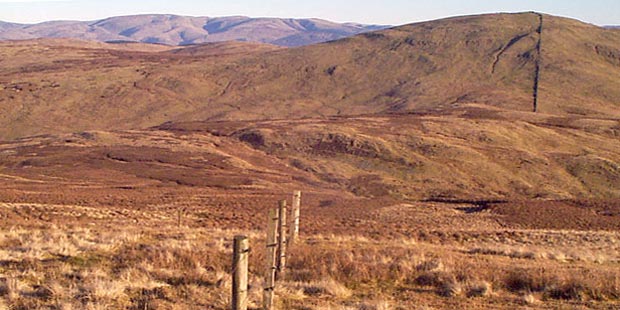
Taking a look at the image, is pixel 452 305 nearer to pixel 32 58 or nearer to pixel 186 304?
pixel 186 304

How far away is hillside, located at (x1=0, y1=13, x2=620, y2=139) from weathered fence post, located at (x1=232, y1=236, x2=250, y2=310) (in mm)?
73059

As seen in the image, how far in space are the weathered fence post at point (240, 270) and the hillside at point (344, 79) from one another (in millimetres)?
73059

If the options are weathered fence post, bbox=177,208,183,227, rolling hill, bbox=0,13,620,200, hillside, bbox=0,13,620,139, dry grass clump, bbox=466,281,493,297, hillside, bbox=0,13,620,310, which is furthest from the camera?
hillside, bbox=0,13,620,139

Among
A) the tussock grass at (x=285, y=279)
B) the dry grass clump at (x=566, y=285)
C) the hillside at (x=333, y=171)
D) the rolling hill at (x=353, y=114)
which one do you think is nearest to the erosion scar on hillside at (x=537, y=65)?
the rolling hill at (x=353, y=114)

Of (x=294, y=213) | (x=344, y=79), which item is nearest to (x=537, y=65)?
(x=344, y=79)

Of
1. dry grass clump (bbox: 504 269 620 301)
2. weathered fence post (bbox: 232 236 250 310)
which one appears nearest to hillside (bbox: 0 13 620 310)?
dry grass clump (bbox: 504 269 620 301)

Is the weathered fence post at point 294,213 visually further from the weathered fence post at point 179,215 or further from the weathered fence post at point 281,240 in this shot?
the weathered fence post at point 179,215

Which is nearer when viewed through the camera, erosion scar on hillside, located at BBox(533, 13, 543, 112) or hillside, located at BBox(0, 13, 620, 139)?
erosion scar on hillside, located at BBox(533, 13, 543, 112)

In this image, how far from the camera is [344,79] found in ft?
339

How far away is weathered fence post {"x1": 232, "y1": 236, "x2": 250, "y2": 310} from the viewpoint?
8445 mm

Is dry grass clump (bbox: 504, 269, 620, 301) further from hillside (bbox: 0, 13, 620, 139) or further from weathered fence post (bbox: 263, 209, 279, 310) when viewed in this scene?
hillside (bbox: 0, 13, 620, 139)

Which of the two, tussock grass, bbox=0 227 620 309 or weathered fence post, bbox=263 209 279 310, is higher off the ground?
weathered fence post, bbox=263 209 279 310

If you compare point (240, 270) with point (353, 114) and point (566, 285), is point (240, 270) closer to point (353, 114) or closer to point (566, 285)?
point (566, 285)

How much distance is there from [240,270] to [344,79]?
95.9 meters
